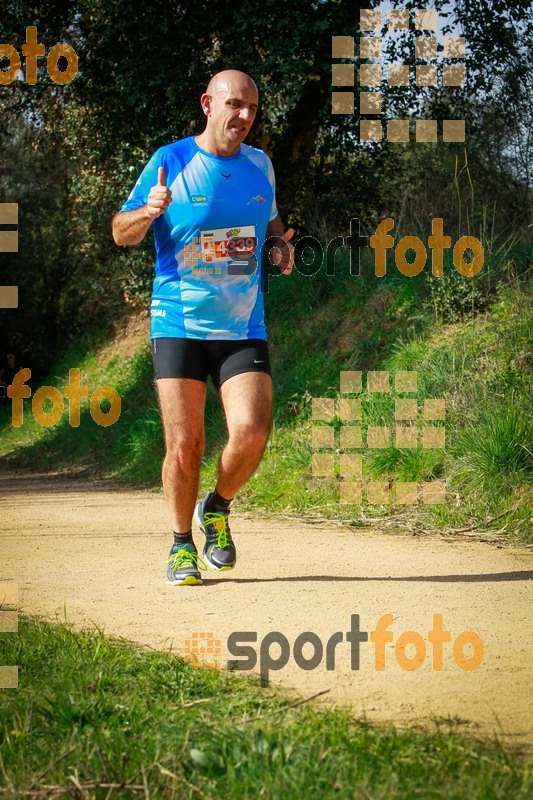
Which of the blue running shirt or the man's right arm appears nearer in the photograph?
the man's right arm

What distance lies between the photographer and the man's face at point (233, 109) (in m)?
5.26

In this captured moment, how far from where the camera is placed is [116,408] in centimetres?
1580

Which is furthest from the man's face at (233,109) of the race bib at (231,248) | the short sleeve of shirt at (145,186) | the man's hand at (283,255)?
the man's hand at (283,255)

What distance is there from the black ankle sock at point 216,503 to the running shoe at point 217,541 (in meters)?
0.03

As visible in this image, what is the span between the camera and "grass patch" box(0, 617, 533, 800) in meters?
2.34

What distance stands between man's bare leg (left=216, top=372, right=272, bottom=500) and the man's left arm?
2.05 feet

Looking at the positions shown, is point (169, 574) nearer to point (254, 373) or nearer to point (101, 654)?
point (254, 373)

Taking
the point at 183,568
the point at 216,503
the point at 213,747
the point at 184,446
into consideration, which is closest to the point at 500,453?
the point at 216,503

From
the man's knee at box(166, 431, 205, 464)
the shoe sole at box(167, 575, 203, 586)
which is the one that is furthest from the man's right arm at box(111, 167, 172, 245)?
the shoe sole at box(167, 575, 203, 586)

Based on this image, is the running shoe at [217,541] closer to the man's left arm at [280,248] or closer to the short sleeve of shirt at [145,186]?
the man's left arm at [280,248]

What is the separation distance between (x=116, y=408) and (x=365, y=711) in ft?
42.8

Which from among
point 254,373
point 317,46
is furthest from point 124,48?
point 254,373

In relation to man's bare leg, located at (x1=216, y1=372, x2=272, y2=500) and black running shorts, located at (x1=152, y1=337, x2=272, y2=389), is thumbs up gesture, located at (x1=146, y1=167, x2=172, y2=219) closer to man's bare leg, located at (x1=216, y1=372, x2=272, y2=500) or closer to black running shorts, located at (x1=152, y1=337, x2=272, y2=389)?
black running shorts, located at (x1=152, y1=337, x2=272, y2=389)

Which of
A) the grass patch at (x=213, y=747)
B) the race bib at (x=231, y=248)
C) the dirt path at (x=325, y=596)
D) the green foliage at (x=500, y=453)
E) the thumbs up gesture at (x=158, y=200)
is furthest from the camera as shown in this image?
the green foliage at (x=500, y=453)
